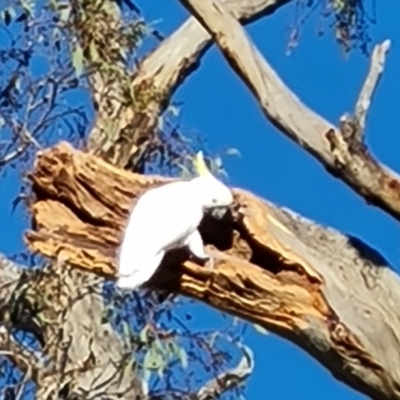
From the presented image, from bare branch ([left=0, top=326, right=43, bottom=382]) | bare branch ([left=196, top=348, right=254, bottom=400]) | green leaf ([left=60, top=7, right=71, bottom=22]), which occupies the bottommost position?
bare branch ([left=196, top=348, right=254, bottom=400])

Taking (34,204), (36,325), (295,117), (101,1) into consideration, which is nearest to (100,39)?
(101,1)

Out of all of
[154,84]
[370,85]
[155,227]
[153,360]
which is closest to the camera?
[370,85]

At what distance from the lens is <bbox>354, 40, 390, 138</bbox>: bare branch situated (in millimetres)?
1779

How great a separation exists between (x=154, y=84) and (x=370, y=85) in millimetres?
1784

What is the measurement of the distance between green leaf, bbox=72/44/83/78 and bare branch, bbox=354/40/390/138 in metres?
1.34

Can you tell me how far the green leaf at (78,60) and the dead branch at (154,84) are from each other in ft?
0.54

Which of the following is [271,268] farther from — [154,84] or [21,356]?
[154,84]

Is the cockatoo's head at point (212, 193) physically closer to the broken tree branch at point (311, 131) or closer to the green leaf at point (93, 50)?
the broken tree branch at point (311, 131)

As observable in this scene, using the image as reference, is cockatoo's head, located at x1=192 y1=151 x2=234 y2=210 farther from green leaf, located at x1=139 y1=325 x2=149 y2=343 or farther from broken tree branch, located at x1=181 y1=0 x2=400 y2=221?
green leaf, located at x1=139 y1=325 x2=149 y2=343

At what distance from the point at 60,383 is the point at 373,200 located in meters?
1.34

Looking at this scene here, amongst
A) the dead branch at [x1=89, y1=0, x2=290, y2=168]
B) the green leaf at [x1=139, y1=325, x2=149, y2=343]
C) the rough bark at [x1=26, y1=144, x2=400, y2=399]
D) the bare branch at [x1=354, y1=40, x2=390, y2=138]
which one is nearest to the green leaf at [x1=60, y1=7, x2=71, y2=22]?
the dead branch at [x1=89, y1=0, x2=290, y2=168]

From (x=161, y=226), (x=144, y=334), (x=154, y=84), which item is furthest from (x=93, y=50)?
(x=161, y=226)

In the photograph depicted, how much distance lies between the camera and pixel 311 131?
1809mm

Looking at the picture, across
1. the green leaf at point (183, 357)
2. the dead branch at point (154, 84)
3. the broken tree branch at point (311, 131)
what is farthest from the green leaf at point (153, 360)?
the broken tree branch at point (311, 131)
